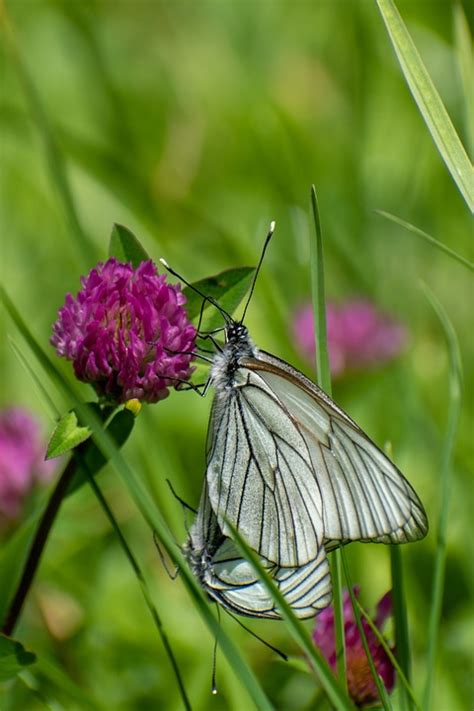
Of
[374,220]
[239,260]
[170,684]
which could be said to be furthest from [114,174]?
[170,684]

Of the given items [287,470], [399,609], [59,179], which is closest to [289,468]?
[287,470]

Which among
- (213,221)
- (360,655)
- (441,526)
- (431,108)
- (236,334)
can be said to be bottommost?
(360,655)

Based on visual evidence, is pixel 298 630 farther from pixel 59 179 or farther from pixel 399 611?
pixel 59 179

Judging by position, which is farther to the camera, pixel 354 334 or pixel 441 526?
pixel 354 334

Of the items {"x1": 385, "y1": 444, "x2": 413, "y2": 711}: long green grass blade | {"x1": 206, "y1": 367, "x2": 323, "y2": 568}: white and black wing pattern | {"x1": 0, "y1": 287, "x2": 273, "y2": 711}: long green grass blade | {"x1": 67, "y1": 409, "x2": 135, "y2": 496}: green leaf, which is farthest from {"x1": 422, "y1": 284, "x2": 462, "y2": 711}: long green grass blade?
{"x1": 67, "y1": 409, "x2": 135, "y2": 496}: green leaf

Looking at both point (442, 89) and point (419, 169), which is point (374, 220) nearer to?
point (419, 169)

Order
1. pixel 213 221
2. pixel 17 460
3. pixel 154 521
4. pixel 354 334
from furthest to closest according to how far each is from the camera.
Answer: pixel 354 334, pixel 213 221, pixel 17 460, pixel 154 521

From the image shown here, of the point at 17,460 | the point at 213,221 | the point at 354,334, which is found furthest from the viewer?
the point at 354,334

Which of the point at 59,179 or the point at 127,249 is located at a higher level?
the point at 59,179
